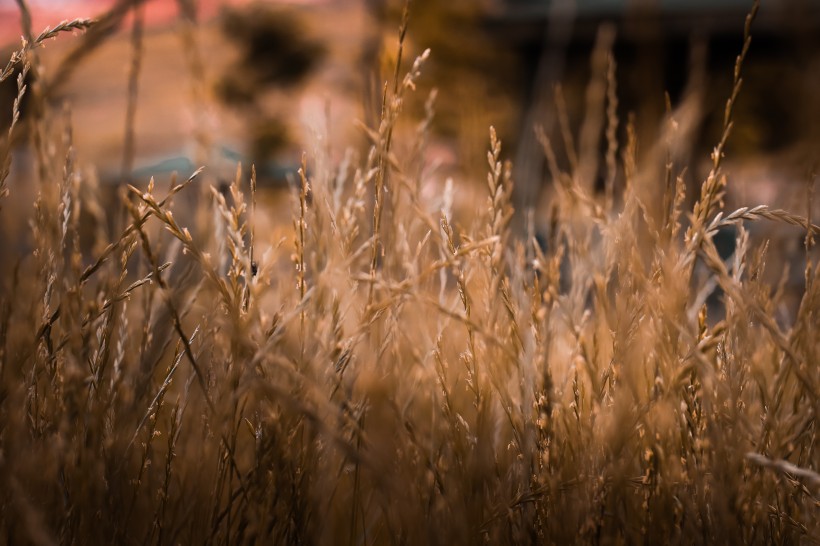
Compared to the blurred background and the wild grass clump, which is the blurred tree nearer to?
→ the blurred background

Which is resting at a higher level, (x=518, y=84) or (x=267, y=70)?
(x=267, y=70)

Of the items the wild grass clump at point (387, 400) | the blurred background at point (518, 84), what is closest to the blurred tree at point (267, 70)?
the blurred background at point (518, 84)

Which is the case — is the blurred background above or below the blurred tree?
below

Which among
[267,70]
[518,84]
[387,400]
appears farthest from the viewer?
[267,70]

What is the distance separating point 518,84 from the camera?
13836 mm

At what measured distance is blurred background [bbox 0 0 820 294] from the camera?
0.86 meters

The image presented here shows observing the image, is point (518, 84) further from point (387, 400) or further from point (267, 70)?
point (387, 400)

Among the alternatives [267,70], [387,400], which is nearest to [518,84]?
[267,70]

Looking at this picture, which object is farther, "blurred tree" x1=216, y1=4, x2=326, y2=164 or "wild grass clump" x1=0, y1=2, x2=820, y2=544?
"blurred tree" x1=216, y1=4, x2=326, y2=164

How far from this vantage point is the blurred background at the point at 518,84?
860 mm

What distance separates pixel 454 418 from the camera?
0.88 metres

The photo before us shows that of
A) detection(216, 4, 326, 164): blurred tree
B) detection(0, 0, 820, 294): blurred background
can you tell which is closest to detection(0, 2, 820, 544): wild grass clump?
detection(0, 0, 820, 294): blurred background

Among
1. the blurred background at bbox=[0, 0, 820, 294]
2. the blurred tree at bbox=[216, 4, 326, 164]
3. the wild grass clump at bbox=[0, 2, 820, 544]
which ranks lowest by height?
the wild grass clump at bbox=[0, 2, 820, 544]

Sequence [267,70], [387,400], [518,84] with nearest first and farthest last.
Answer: [387,400]
[518,84]
[267,70]
